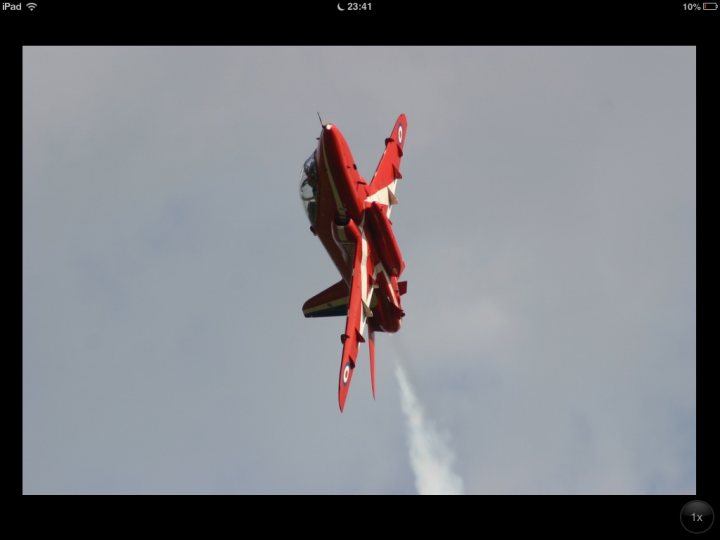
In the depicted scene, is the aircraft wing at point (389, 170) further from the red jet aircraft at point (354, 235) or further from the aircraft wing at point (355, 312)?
the aircraft wing at point (355, 312)

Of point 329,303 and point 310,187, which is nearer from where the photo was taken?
point 310,187

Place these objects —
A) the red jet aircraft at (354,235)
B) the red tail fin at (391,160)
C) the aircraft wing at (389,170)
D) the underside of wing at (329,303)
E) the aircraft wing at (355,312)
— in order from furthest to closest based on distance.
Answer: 1. the underside of wing at (329,303)
2. the red tail fin at (391,160)
3. the aircraft wing at (389,170)
4. the red jet aircraft at (354,235)
5. the aircraft wing at (355,312)

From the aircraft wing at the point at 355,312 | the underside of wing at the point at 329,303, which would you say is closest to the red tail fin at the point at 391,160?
the aircraft wing at the point at 355,312

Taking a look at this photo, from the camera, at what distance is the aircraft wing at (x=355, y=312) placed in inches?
1065

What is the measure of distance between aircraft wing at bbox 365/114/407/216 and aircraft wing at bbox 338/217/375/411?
228 cm

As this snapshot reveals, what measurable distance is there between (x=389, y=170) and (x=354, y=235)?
245 inches

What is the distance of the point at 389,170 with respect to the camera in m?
35.7

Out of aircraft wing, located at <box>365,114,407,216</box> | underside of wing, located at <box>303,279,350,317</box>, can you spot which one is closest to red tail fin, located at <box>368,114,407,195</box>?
aircraft wing, located at <box>365,114,407,216</box>

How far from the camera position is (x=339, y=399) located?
86.0 ft

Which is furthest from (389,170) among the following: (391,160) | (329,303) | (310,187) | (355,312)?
(355,312)

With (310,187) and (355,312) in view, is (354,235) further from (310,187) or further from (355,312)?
(355,312)

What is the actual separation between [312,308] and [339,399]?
33.0 feet

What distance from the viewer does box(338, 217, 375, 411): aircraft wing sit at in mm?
27062
